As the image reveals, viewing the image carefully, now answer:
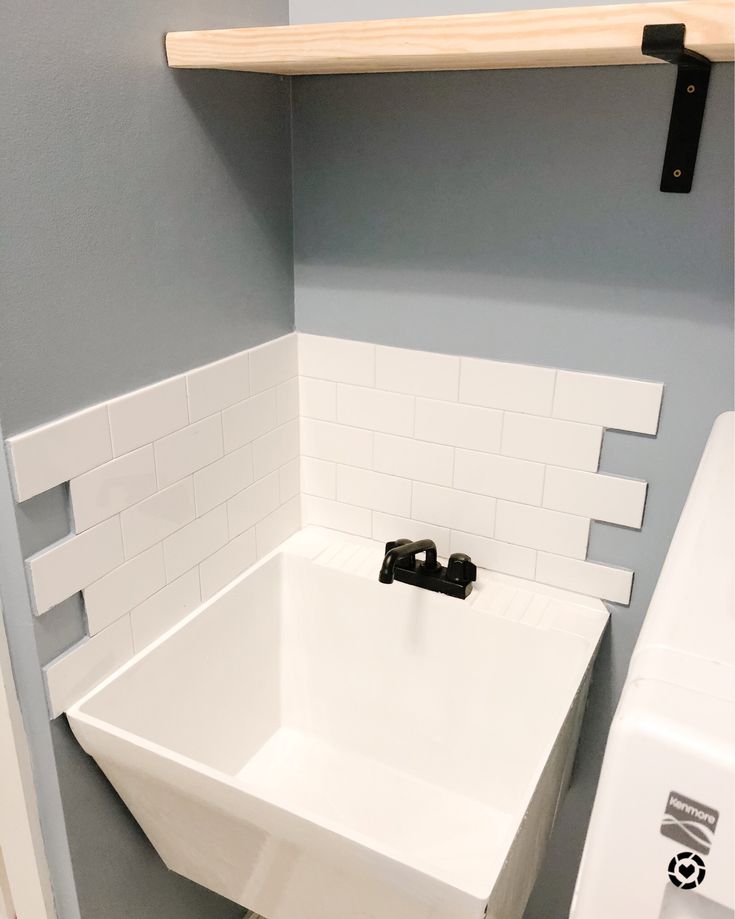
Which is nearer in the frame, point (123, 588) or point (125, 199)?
point (125, 199)

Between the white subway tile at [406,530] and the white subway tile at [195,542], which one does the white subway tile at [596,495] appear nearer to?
the white subway tile at [406,530]

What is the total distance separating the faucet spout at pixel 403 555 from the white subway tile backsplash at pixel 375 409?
0.70 feet

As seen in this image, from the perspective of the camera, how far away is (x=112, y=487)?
1.14 metres

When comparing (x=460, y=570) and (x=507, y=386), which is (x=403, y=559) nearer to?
(x=460, y=570)

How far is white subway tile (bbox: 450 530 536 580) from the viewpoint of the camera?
4.72ft

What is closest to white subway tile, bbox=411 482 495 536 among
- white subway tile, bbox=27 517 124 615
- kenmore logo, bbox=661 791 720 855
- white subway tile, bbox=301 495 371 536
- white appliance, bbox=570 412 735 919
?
white subway tile, bbox=301 495 371 536

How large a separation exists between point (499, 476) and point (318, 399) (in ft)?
1.28

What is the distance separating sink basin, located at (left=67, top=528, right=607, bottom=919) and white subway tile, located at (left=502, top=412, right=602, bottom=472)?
254 mm

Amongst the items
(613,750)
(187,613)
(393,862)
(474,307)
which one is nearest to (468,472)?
(474,307)

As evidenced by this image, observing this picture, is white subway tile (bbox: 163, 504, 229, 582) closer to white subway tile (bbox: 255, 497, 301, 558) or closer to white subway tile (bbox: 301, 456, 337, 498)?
white subway tile (bbox: 255, 497, 301, 558)

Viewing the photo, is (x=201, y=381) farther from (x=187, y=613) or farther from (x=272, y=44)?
(x=272, y=44)

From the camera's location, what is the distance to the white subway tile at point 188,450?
4.03 ft

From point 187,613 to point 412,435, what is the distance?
51 centimetres

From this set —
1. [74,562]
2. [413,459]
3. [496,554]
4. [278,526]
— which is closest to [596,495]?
[496,554]
